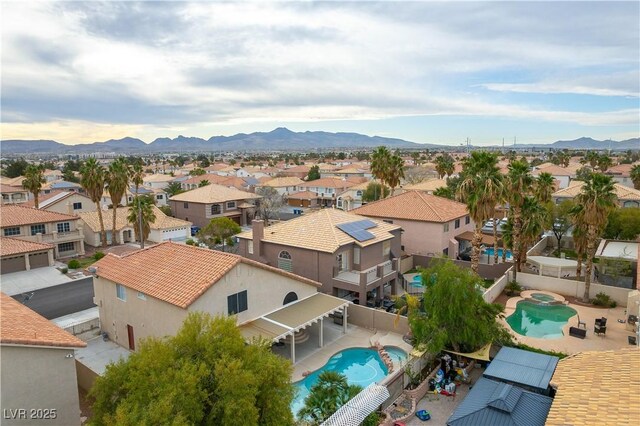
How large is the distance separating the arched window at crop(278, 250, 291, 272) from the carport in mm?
5984

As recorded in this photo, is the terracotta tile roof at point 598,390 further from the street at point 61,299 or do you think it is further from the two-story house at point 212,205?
the two-story house at point 212,205

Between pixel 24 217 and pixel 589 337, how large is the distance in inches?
2147

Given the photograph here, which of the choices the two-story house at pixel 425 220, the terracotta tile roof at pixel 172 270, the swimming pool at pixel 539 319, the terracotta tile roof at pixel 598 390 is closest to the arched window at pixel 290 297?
the terracotta tile roof at pixel 172 270

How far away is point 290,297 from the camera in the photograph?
2656 centimetres

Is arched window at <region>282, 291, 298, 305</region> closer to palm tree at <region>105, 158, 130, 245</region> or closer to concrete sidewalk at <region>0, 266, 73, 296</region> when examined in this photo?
concrete sidewalk at <region>0, 266, 73, 296</region>

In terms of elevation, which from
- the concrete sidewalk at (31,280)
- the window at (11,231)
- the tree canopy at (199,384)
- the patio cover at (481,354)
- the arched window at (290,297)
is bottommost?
the concrete sidewalk at (31,280)

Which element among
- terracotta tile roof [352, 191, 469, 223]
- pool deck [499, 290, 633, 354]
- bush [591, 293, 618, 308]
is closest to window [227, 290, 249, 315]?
pool deck [499, 290, 633, 354]

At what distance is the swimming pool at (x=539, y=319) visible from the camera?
29.1m

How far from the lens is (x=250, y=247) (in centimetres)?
3647

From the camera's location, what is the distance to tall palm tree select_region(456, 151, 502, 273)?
2997cm

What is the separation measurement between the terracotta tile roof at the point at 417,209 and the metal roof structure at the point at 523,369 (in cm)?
2248

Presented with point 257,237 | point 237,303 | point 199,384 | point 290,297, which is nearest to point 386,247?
point 257,237

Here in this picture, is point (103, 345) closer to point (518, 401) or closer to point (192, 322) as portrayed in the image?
point (192, 322)

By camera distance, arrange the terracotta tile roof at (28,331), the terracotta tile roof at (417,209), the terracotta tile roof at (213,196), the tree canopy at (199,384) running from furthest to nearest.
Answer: the terracotta tile roof at (213,196), the terracotta tile roof at (417,209), the terracotta tile roof at (28,331), the tree canopy at (199,384)
